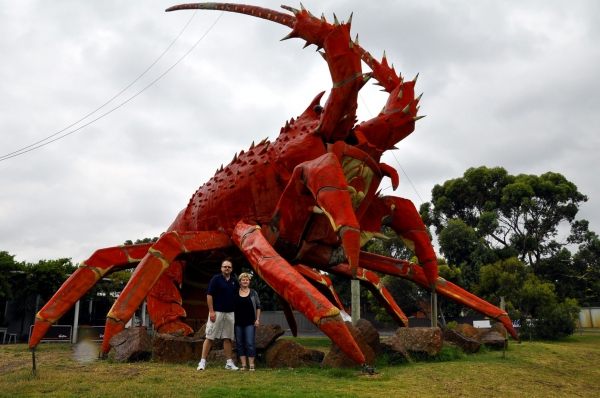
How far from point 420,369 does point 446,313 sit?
23709 millimetres

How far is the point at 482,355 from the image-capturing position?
369 inches

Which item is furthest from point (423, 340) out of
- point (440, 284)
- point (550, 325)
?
point (550, 325)

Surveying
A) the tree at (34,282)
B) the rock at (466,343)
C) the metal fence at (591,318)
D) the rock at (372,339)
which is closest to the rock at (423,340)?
the rock at (372,339)

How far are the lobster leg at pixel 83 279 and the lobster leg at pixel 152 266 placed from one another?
4.14 feet

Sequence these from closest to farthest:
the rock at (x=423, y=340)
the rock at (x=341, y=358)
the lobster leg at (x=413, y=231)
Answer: the rock at (x=341, y=358)
the rock at (x=423, y=340)
the lobster leg at (x=413, y=231)

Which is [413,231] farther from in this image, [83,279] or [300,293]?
[83,279]

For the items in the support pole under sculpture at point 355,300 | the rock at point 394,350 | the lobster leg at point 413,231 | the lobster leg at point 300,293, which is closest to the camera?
the lobster leg at point 300,293

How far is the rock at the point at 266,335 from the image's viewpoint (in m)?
7.69

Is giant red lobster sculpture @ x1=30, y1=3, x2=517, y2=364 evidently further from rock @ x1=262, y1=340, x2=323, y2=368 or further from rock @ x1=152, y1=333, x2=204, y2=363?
rock @ x1=262, y1=340, x2=323, y2=368

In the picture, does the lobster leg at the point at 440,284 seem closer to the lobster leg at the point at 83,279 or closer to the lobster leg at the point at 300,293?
the lobster leg at the point at 300,293

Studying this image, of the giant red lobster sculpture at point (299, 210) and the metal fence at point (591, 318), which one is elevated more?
the giant red lobster sculpture at point (299, 210)

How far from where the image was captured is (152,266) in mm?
7957

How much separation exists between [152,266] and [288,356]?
286 centimetres

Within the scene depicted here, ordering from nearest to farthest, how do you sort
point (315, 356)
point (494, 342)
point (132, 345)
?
point (315, 356) < point (132, 345) < point (494, 342)
